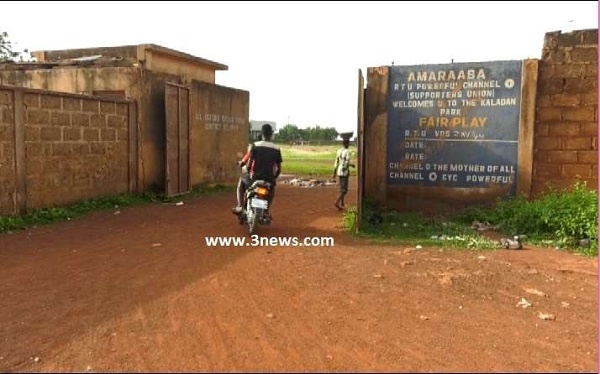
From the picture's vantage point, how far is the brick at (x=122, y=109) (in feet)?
35.3

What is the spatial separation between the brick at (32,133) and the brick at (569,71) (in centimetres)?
862

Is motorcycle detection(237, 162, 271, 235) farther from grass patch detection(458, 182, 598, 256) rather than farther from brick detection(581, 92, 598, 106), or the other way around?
brick detection(581, 92, 598, 106)

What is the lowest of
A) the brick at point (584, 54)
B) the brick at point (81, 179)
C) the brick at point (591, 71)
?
the brick at point (81, 179)

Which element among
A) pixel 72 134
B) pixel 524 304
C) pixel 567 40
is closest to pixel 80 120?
pixel 72 134

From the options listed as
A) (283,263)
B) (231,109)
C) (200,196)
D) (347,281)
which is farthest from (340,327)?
(231,109)

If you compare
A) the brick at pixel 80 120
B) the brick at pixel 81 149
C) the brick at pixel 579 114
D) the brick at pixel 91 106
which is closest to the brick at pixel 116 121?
the brick at pixel 91 106

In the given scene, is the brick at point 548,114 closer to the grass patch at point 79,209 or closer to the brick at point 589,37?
the brick at point 589,37

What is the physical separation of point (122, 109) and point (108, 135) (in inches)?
29.3

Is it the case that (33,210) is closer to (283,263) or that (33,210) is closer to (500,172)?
(283,263)

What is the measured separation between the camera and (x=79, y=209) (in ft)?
30.8

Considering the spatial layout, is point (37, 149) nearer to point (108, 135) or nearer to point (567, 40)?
point (108, 135)

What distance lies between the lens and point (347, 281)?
5.07 meters

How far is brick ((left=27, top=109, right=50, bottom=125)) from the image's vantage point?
845 cm

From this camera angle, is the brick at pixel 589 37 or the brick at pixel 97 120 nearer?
the brick at pixel 589 37
